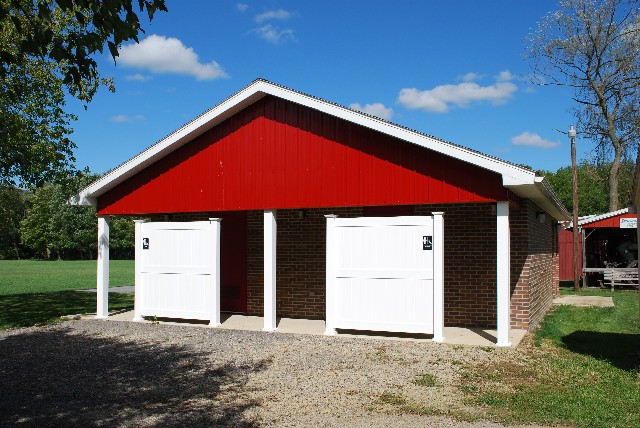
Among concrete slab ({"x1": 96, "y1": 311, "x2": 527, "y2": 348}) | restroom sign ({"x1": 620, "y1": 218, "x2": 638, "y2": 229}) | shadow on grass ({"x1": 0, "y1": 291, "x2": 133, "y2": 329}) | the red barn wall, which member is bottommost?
shadow on grass ({"x1": 0, "y1": 291, "x2": 133, "y2": 329})

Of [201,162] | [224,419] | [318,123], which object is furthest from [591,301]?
[224,419]

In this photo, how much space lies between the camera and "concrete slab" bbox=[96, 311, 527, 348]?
408 inches

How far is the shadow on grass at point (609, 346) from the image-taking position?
8.86m

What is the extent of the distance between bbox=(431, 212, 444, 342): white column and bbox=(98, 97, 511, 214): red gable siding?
50 cm

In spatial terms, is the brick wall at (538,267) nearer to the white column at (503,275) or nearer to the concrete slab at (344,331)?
the concrete slab at (344,331)

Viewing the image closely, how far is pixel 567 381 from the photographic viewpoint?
754 centimetres

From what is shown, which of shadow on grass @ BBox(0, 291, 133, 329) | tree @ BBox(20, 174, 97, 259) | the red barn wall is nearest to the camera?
shadow on grass @ BBox(0, 291, 133, 329)

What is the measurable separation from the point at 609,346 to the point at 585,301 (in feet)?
29.5

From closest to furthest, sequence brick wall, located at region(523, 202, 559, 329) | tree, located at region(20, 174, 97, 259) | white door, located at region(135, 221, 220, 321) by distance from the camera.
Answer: brick wall, located at region(523, 202, 559, 329) < white door, located at region(135, 221, 220, 321) < tree, located at region(20, 174, 97, 259)

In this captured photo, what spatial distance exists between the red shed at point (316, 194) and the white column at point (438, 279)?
70 millimetres

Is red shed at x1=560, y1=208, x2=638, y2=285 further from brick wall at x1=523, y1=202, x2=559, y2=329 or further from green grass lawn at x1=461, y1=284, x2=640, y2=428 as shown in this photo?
green grass lawn at x1=461, y1=284, x2=640, y2=428

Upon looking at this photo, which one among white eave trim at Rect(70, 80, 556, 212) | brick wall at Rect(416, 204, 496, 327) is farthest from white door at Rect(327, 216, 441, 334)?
brick wall at Rect(416, 204, 496, 327)

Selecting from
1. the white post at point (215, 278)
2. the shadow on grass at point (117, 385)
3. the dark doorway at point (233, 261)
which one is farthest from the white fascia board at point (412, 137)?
the shadow on grass at point (117, 385)

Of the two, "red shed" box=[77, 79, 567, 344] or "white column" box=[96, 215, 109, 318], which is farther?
"white column" box=[96, 215, 109, 318]
